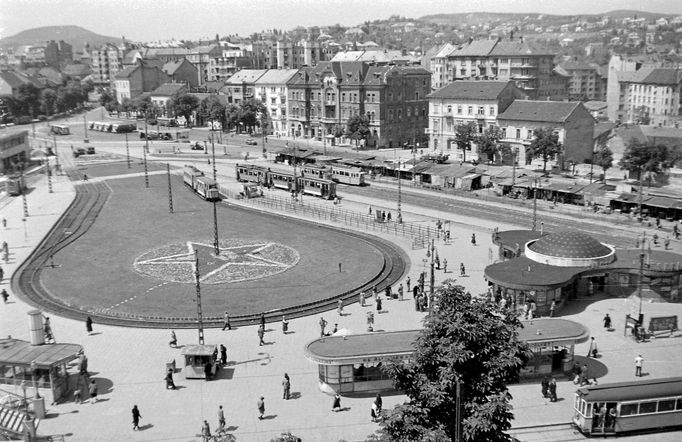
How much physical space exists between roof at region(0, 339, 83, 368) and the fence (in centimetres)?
3305

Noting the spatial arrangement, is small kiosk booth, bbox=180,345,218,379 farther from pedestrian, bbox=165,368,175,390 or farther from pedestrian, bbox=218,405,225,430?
pedestrian, bbox=218,405,225,430

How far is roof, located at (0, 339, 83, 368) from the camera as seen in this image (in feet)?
109

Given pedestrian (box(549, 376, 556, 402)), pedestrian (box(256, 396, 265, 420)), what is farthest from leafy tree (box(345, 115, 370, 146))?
pedestrian (box(256, 396, 265, 420))

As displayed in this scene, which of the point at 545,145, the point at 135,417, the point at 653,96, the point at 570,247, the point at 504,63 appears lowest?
the point at 135,417

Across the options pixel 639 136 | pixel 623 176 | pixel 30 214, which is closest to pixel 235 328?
pixel 30 214

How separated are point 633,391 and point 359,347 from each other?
12.6 meters

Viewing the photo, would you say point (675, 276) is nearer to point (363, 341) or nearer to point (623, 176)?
point (363, 341)

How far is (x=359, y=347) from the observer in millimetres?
33781

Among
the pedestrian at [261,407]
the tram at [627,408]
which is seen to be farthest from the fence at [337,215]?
the pedestrian at [261,407]

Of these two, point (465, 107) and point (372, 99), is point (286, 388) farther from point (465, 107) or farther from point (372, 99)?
point (372, 99)

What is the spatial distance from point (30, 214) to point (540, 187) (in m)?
57.7

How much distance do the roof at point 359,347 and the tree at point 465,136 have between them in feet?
226

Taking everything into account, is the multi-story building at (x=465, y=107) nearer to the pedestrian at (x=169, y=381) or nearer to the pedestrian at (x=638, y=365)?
the pedestrian at (x=638, y=365)

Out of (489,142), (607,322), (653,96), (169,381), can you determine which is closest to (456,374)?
(169,381)
